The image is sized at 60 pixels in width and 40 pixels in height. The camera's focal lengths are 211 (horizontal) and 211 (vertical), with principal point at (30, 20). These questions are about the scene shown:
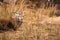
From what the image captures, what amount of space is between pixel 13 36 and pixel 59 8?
13.9ft

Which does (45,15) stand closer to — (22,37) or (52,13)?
(52,13)

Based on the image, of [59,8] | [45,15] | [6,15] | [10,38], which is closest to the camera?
[10,38]

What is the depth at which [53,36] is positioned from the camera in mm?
4277

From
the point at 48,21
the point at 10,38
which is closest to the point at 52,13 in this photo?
the point at 48,21

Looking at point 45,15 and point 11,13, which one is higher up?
point 11,13

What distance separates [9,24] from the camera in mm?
4488

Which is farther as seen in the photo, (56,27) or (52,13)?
(52,13)

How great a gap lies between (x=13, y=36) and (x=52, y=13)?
2720 mm

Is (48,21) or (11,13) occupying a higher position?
(11,13)

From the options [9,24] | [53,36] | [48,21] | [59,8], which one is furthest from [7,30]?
[59,8]

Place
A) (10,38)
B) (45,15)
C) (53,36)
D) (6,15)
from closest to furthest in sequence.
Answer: (10,38) < (53,36) < (6,15) < (45,15)

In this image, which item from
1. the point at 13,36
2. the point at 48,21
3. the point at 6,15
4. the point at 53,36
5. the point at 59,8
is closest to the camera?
the point at 13,36

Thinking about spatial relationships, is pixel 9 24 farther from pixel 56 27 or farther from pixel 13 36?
pixel 56 27

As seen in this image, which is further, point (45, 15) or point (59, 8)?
point (59, 8)
